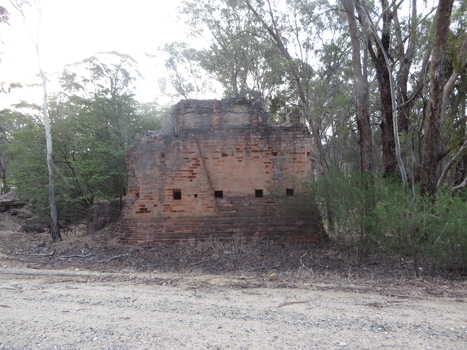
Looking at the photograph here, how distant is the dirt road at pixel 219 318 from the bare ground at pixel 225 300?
13mm

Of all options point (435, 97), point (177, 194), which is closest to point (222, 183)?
point (177, 194)

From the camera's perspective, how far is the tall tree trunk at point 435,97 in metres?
6.52

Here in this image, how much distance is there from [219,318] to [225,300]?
696mm

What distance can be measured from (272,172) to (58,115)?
900cm

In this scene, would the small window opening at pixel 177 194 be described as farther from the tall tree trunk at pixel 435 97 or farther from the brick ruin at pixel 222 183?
the tall tree trunk at pixel 435 97

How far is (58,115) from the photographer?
1217cm

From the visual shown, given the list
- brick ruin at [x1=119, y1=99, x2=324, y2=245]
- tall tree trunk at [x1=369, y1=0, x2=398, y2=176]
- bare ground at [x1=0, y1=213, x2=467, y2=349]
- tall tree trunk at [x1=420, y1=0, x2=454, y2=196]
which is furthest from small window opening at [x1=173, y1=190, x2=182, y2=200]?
tall tree trunk at [x1=369, y1=0, x2=398, y2=176]

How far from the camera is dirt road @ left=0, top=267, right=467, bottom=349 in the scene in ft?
10.1

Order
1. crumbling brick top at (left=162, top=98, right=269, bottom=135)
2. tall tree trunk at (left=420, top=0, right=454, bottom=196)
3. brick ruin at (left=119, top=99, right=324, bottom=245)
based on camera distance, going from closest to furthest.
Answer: tall tree trunk at (left=420, top=0, right=454, bottom=196)
brick ruin at (left=119, top=99, right=324, bottom=245)
crumbling brick top at (left=162, top=98, right=269, bottom=135)

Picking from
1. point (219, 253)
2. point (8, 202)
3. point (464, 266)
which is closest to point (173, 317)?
point (219, 253)

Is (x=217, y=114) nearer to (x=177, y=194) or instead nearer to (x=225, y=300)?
(x=177, y=194)

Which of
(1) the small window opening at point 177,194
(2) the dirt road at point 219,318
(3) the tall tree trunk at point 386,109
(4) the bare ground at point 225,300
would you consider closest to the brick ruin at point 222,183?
(1) the small window opening at point 177,194

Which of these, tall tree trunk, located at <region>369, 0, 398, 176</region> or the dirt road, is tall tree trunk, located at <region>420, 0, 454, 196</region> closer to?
tall tree trunk, located at <region>369, 0, 398, 176</region>

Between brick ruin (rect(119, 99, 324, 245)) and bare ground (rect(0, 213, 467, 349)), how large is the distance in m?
0.43
